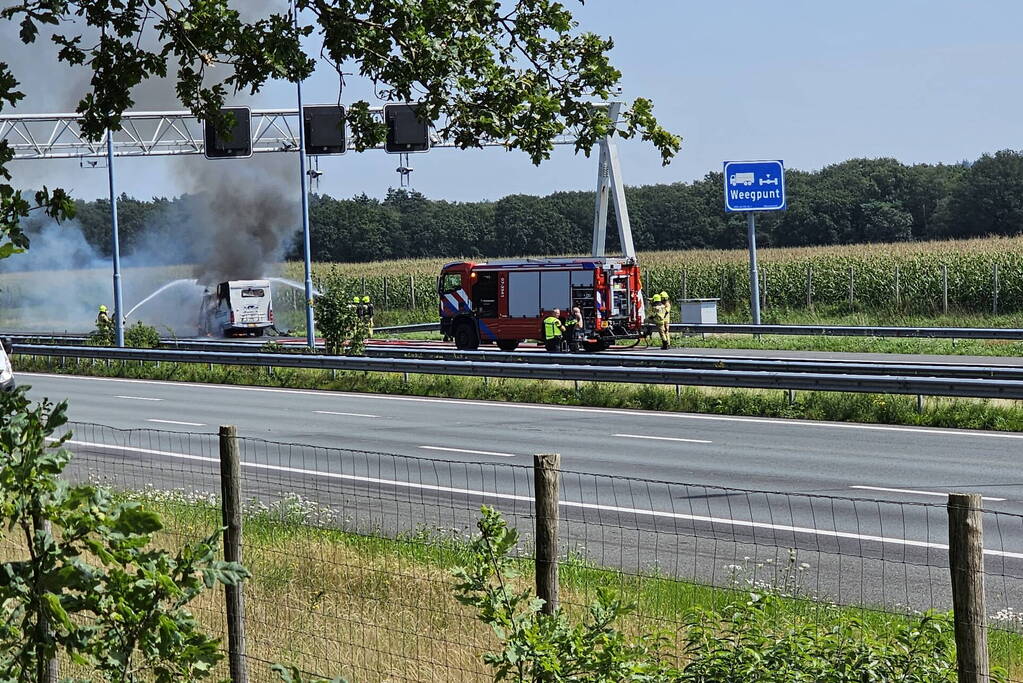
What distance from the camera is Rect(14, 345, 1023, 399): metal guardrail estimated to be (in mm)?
19688

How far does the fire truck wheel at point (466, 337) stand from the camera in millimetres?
40625

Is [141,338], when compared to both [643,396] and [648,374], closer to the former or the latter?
[643,396]

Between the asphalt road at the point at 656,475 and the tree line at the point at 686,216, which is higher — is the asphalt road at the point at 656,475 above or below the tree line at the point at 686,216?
below

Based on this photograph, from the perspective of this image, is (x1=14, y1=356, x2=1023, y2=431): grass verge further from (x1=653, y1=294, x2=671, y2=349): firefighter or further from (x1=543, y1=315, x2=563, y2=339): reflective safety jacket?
(x1=653, y1=294, x2=671, y2=349): firefighter

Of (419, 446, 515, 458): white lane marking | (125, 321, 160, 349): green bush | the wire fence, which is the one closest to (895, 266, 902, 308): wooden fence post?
(125, 321, 160, 349): green bush

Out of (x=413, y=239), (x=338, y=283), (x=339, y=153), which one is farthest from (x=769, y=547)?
(x=413, y=239)

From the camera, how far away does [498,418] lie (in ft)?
74.5

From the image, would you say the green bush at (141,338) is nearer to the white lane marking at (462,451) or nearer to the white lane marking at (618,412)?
the white lane marking at (618,412)

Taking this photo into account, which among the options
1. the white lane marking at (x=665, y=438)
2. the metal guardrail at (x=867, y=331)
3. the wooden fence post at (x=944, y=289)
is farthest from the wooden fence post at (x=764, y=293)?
the white lane marking at (x=665, y=438)

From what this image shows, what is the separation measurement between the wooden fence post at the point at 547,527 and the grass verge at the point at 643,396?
1553 centimetres

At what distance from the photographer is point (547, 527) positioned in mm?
5457

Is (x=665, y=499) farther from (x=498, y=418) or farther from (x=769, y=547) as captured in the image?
(x=498, y=418)

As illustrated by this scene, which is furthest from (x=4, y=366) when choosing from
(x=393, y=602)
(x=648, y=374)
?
(x=393, y=602)

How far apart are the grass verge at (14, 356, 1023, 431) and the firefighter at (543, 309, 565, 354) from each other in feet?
17.4
